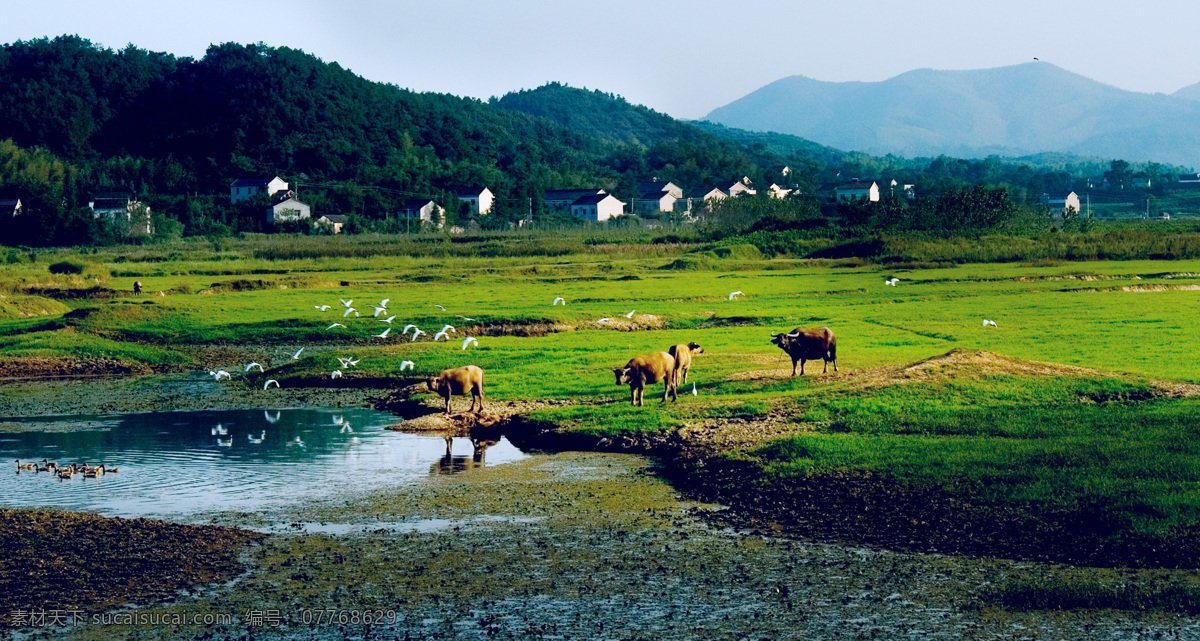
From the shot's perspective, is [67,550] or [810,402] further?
[810,402]

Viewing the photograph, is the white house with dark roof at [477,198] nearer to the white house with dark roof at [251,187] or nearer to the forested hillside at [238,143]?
the forested hillside at [238,143]

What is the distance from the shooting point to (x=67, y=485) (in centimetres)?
2088

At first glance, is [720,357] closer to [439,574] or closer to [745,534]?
[745,534]

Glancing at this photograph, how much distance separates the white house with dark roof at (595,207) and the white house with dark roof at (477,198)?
1211 cm

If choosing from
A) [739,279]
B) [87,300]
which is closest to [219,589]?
[87,300]

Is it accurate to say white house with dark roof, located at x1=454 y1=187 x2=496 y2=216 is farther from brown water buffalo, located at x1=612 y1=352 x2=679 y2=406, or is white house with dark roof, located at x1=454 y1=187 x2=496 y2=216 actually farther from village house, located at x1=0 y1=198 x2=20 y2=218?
brown water buffalo, located at x1=612 y1=352 x2=679 y2=406

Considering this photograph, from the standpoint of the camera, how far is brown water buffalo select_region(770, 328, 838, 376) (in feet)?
92.1

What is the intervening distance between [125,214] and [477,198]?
47970mm

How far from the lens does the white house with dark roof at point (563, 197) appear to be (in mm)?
164288

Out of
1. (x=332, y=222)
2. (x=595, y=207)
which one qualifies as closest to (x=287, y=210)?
(x=332, y=222)

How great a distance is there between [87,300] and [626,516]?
51244 millimetres

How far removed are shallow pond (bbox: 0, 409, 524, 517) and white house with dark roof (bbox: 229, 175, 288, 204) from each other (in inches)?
4721

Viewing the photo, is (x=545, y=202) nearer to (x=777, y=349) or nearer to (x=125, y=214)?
(x=125, y=214)

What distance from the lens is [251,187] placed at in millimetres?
145625
